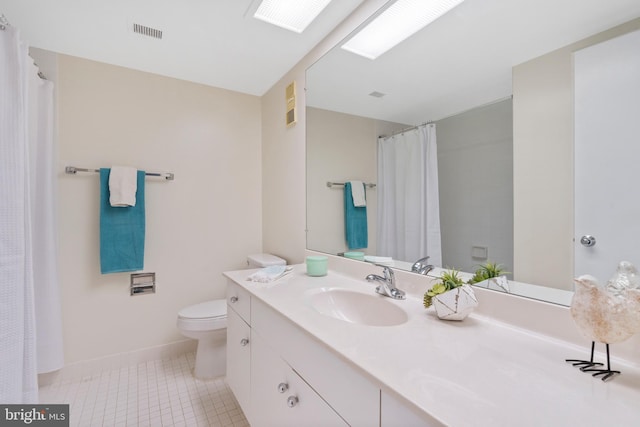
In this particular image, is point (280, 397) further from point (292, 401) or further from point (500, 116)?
point (500, 116)

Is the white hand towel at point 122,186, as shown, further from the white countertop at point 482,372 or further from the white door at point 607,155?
the white door at point 607,155

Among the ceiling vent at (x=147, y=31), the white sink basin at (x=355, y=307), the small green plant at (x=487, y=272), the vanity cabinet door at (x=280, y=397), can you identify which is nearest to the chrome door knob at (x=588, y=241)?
the small green plant at (x=487, y=272)

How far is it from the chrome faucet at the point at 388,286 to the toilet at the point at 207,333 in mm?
1195

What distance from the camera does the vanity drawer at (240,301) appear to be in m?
1.39

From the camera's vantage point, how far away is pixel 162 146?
88.8 inches

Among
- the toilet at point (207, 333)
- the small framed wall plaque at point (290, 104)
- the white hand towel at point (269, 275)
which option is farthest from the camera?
the small framed wall plaque at point (290, 104)

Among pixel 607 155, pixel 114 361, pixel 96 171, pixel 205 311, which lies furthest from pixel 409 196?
pixel 114 361

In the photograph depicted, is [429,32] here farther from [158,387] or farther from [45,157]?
[158,387]

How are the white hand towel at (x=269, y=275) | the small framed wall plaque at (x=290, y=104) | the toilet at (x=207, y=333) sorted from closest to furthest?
the white hand towel at (x=269, y=275) → the toilet at (x=207, y=333) → the small framed wall plaque at (x=290, y=104)

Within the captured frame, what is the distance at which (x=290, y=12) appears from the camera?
5.16ft

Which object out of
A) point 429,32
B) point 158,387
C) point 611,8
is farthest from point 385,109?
point 158,387

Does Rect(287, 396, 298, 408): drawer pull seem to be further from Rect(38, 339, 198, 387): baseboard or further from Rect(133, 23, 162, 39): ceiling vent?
Rect(133, 23, 162, 39): ceiling vent

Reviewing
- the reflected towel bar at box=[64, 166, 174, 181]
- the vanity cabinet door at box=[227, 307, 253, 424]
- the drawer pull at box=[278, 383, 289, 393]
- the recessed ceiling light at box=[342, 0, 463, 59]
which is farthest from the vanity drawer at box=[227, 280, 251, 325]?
the recessed ceiling light at box=[342, 0, 463, 59]

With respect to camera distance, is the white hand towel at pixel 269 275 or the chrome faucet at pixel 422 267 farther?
the white hand towel at pixel 269 275
